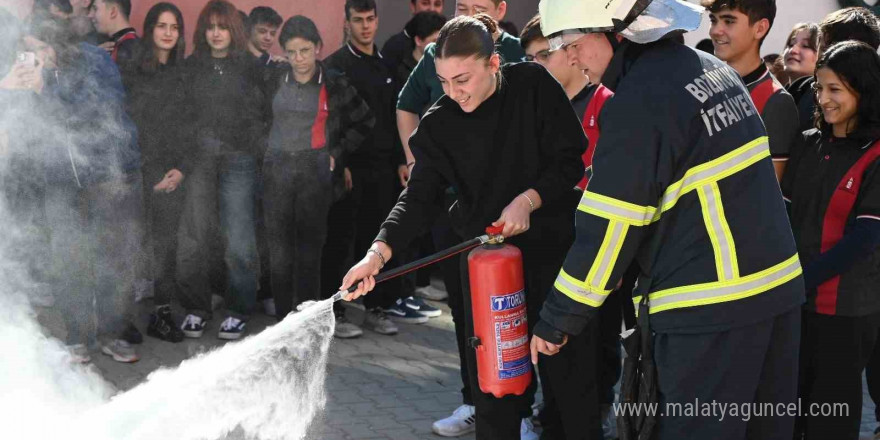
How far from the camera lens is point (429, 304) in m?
8.55

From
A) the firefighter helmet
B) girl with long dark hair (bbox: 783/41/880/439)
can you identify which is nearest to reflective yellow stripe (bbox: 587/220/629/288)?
the firefighter helmet

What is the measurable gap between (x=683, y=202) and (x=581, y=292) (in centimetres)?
42

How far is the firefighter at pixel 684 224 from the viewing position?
303 centimetres

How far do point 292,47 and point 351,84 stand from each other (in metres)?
0.65

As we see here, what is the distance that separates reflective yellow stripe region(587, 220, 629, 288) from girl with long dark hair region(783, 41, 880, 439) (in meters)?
1.45

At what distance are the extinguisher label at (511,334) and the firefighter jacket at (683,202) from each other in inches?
32.5

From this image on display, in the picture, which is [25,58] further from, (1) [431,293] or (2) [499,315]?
(1) [431,293]

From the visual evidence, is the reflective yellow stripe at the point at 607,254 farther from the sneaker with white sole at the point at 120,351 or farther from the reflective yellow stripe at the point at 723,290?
the sneaker with white sole at the point at 120,351

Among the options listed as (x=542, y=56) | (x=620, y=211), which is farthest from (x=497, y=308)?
(x=542, y=56)

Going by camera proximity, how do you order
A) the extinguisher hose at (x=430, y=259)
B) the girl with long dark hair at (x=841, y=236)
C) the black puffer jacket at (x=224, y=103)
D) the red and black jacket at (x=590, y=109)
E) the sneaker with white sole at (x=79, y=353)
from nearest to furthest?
1. the extinguisher hose at (x=430, y=259)
2. the girl with long dark hair at (x=841, y=236)
3. the red and black jacket at (x=590, y=109)
4. the sneaker with white sole at (x=79, y=353)
5. the black puffer jacket at (x=224, y=103)

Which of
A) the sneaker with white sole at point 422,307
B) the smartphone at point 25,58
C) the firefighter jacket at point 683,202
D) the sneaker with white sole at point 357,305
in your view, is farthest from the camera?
the sneaker with white sole at point 357,305

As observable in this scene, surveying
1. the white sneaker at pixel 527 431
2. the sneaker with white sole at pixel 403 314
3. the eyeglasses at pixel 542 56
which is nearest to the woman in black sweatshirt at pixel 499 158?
the white sneaker at pixel 527 431

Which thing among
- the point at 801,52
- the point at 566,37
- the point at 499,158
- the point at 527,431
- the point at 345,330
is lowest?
the point at 345,330

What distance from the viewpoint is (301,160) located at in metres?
7.41
